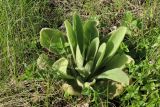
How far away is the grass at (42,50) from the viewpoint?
216cm

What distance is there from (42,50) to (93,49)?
43 centimetres

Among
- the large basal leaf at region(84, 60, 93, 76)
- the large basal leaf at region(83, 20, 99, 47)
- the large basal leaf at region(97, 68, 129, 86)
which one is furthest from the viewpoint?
the large basal leaf at region(83, 20, 99, 47)

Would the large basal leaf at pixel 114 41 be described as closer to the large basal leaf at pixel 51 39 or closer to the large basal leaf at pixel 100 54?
the large basal leaf at pixel 100 54

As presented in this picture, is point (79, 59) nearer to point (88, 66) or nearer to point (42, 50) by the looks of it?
point (88, 66)

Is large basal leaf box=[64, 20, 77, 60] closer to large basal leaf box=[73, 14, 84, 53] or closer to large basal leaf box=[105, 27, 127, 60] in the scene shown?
large basal leaf box=[73, 14, 84, 53]

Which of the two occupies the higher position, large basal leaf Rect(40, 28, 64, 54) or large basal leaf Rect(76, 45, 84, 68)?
large basal leaf Rect(40, 28, 64, 54)

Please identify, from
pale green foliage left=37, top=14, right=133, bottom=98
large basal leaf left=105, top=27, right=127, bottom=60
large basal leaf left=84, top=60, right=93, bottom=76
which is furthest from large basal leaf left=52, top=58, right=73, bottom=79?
large basal leaf left=105, top=27, right=127, bottom=60

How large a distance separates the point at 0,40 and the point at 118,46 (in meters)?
0.74

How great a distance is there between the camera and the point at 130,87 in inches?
82.3

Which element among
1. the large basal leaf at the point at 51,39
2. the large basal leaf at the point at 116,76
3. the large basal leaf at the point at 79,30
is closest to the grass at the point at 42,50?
the large basal leaf at the point at 116,76

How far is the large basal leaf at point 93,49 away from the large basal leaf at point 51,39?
172 millimetres

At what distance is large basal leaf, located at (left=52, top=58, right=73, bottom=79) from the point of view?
7.11 ft

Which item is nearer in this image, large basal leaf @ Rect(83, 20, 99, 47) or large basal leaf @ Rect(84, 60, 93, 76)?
large basal leaf @ Rect(84, 60, 93, 76)

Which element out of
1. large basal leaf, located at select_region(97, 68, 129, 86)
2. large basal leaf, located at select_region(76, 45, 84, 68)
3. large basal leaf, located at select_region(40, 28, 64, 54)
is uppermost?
large basal leaf, located at select_region(40, 28, 64, 54)
